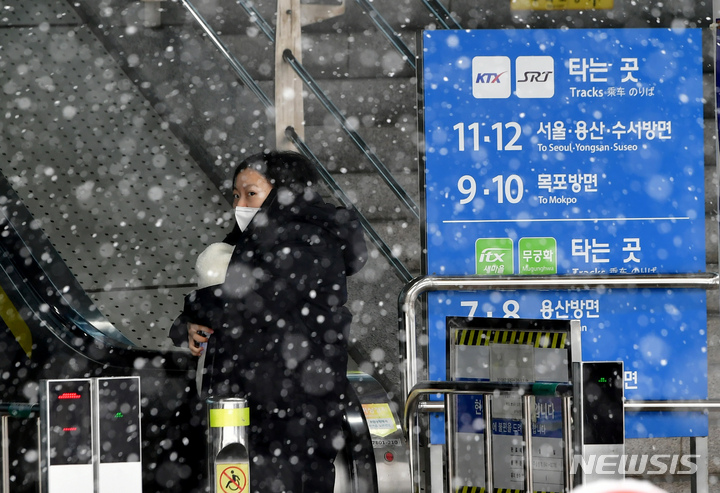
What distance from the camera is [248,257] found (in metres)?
2.60

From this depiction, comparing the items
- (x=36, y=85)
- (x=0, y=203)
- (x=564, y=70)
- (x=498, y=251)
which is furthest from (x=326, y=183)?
(x=36, y=85)

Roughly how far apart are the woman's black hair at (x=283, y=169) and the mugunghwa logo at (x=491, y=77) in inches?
43.1

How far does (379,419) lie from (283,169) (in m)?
1.05

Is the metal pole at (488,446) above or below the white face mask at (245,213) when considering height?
below

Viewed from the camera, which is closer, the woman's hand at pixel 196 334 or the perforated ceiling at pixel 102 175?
the woman's hand at pixel 196 334

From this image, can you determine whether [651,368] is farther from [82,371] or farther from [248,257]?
[82,371]

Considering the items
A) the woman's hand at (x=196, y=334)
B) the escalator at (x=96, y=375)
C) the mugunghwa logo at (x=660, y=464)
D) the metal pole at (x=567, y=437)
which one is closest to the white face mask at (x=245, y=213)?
the woman's hand at (x=196, y=334)

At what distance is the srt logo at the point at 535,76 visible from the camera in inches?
139

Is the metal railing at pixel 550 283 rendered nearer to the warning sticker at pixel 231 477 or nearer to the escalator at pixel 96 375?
the escalator at pixel 96 375

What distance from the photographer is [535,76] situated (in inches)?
139

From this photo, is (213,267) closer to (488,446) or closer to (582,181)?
(488,446)

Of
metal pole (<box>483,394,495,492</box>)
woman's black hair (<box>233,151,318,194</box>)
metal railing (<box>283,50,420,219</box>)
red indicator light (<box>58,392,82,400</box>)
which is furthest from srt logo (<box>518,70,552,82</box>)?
red indicator light (<box>58,392,82,400</box>)

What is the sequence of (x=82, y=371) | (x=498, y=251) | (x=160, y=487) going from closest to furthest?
1. (x=160, y=487)
2. (x=82, y=371)
3. (x=498, y=251)

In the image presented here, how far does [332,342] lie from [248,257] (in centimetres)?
37
